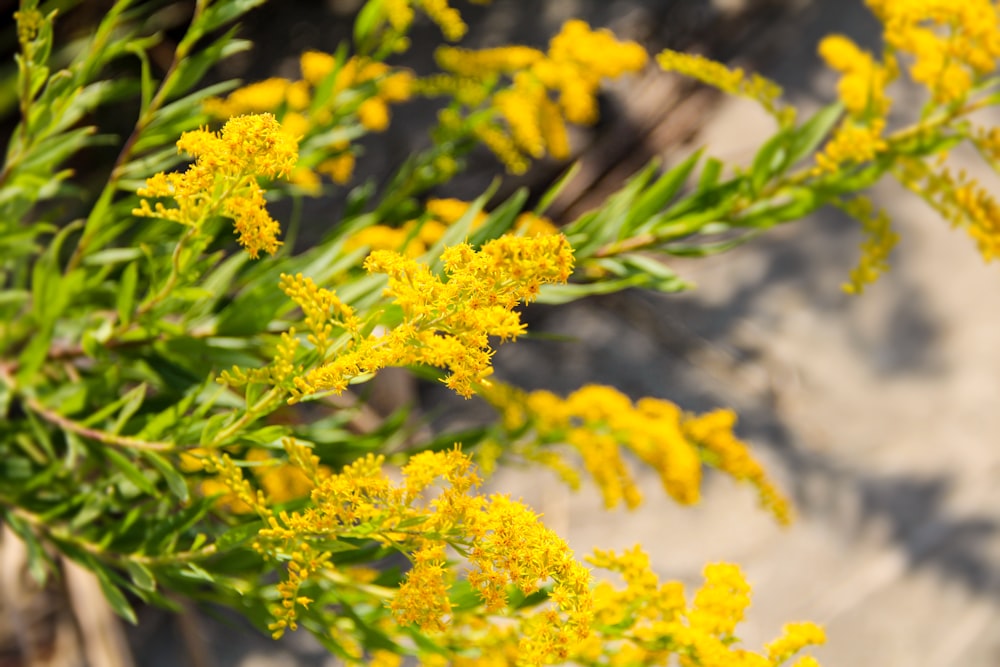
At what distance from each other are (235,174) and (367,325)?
105 millimetres

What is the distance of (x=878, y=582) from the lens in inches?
59.7

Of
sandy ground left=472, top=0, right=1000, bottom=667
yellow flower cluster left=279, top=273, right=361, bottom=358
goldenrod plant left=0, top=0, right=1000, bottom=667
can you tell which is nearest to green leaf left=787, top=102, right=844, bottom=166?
goldenrod plant left=0, top=0, right=1000, bottom=667

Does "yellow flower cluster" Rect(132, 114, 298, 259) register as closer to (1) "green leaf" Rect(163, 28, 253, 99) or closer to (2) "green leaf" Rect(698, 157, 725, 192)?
(1) "green leaf" Rect(163, 28, 253, 99)

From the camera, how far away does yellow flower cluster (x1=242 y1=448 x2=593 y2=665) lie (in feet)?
1.57

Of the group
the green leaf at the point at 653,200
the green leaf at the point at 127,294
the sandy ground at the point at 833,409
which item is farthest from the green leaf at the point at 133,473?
the sandy ground at the point at 833,409

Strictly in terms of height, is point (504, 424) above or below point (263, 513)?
below

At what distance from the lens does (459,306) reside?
18.2 inches

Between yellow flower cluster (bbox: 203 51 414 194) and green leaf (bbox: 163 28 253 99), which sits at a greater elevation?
green leaf (bbox: 163 28 253 99)

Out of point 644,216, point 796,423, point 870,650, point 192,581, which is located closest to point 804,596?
point 870,650

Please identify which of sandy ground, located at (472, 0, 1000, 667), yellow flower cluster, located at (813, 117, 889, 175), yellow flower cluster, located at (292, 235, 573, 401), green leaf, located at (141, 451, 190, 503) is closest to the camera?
yellow flower cluster, located at (292, 235, 573, 401)

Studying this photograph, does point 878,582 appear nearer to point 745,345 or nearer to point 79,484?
point 745,345

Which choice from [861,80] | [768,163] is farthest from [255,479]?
[861,80]

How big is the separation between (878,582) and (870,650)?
11 cm

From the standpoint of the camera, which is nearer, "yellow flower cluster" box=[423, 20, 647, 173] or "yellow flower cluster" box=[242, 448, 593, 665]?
"yellow flower cluster" box=[242, 448, 593, 665]
